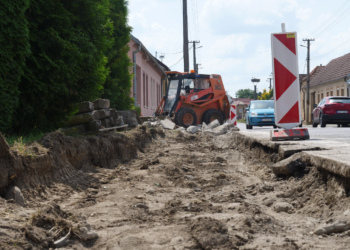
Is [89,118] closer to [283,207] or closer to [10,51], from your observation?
[10,51]

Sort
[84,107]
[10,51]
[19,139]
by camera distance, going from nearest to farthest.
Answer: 1. [19,139]
2. [10,51]
3. [84,107]

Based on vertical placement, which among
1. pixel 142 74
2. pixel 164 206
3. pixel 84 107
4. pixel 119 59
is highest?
pixel 142 74

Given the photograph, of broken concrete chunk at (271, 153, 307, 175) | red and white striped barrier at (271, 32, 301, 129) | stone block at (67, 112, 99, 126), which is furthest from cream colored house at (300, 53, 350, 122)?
broken concrete chunk at (271, 153, 307, 175)

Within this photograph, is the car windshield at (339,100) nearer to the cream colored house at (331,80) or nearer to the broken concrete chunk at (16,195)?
the broken concrete chunk at (16,195)

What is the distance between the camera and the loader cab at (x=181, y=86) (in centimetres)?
1747

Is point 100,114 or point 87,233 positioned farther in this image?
point 100,114

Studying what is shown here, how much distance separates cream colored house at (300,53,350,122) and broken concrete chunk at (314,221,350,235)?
35.4 metres

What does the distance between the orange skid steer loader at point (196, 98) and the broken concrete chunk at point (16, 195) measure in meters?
13.8

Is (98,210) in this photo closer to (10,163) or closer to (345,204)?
(10,163)

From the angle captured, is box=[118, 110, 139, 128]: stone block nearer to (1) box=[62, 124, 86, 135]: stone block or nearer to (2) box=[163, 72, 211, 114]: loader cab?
(1) box=[62, 124, 86, 135]: stone block

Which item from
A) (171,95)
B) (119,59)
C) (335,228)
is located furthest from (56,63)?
(171,95)

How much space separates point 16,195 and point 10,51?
8.59ft

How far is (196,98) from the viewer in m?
17.5

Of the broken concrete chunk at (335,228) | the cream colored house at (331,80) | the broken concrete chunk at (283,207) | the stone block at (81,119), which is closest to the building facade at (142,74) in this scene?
the stone block at (81,119)
